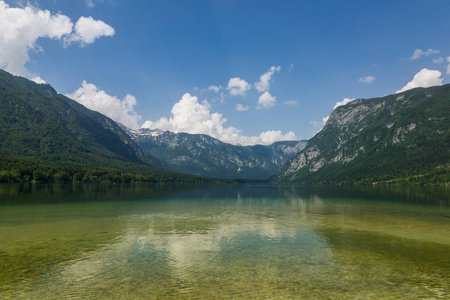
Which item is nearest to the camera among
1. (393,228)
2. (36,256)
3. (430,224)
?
(36,256)

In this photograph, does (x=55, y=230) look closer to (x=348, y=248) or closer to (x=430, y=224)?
(x=348, y=248)

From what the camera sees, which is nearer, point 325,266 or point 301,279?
point 301,279

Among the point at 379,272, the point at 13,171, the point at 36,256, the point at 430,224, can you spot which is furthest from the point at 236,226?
the point at 13,171

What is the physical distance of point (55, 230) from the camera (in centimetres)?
3859

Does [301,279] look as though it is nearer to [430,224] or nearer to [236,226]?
[236,226]

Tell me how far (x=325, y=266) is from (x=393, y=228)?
2784cm

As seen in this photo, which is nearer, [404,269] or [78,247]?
[404,269]

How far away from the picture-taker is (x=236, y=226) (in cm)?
4512

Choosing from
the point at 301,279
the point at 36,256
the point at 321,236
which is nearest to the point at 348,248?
the point at 321,236

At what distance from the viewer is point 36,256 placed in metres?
25.3

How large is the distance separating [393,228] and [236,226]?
2640 centimetres

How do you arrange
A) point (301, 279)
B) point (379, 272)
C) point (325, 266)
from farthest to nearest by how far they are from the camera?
point (325, 266), point (379, 272), point (301, 279)

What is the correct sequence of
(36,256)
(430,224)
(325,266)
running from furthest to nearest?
(430,224)
(36,256)
(325,266)

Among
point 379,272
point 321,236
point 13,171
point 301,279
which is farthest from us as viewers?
point 13,171
